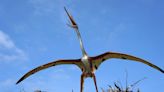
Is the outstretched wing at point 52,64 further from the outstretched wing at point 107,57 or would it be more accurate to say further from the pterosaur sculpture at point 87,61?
the outstretched wing at point 107,57

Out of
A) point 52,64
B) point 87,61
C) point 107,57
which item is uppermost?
point 52,64

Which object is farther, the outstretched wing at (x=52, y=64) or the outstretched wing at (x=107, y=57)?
the outstretched wing at (x=52, y=64)

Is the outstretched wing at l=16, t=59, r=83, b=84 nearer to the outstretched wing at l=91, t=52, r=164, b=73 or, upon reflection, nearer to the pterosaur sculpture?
the pterosaur sculpture

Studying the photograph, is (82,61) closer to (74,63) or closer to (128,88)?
(74,63)

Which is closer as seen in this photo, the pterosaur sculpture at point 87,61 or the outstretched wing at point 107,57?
the outstretched wing at point 107,57

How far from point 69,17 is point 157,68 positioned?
3626 mm

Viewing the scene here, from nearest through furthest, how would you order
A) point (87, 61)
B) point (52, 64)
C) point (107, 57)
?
point (87, 61), point (107, 57), point (52, 64)

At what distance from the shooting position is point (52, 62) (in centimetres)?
1639

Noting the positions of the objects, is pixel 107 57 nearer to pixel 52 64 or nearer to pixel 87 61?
Result: pixel 87 61

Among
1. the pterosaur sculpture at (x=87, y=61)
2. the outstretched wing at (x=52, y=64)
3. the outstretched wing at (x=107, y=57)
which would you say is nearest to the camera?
the outstretched wing at (x=107, y=57)

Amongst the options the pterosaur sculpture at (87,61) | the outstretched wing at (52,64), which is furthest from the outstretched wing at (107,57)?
the outstretched wing at (52,64)

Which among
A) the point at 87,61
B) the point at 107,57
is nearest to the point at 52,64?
the point at 87,61

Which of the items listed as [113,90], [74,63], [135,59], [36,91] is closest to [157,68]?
[135,59]

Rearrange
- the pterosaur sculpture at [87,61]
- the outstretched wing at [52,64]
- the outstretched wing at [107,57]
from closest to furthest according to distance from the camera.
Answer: the outstretched wing at [107,57]
the pterosaur sculpture at [87,61]
the outstretched wing at [52,64]
